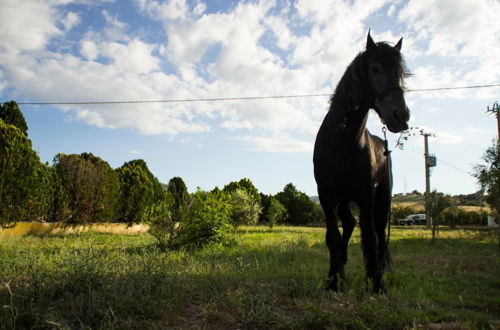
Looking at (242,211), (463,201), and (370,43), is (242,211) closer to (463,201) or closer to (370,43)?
(463,201)

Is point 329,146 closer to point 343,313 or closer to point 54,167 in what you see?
point 343,313

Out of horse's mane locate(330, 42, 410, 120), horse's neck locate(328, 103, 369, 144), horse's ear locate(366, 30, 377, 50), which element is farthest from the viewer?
horse's neck locate(328, 103, 369, 144)

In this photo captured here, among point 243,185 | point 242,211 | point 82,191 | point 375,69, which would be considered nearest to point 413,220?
point 243,185

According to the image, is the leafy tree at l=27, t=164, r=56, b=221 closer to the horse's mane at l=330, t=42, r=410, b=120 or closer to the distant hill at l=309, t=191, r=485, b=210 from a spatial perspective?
the horse's mane at l=330, t=42, r=410, b=120

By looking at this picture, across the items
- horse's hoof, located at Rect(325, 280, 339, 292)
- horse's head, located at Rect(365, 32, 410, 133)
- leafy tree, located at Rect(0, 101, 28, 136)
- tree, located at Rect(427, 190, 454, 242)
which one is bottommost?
horse's hoof, located at Rect(325, 280, 339, 292)

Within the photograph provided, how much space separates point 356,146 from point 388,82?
890 mm

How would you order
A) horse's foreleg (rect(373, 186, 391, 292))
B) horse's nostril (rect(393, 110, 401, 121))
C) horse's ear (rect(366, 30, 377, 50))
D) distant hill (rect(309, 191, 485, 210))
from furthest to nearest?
distant hill (rect(309, 191, 485, 210)) < horse's foreleg (rect(373, 186, 391, 292)) < horse's ear (rect(366, 30, 377, 50)) < horse's nostril (rect(393, 110, 401, 121))

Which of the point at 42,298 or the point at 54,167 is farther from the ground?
the point at 54,167

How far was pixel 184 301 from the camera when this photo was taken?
350 centimetres

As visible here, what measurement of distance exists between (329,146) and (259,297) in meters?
2.00

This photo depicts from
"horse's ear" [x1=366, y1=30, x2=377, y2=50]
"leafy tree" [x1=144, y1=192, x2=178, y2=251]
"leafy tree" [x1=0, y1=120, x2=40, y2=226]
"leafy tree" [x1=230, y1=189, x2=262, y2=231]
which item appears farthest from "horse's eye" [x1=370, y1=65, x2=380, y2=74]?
"leafy tree" [x1=230, y1=189, x2=262, y2=231]

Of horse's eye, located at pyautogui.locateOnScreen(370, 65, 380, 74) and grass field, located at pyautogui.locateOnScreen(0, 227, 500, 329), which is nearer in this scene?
grass field, located at pyautogui.locateOnScreen(0, 227, 500, 329)

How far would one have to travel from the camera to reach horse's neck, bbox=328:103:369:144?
13.3ft

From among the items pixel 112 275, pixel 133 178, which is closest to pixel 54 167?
pixel 133 178
